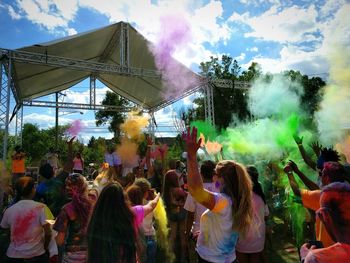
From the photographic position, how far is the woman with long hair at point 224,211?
2520 millimetres

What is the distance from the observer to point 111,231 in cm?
212

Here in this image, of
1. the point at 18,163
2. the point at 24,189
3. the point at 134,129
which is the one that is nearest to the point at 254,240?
the point at 24,189

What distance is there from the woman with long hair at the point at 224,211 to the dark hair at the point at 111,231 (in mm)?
613

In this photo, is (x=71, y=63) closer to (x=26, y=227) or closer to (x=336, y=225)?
(x=26, y=227)

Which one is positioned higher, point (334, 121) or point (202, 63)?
point (202, 63)

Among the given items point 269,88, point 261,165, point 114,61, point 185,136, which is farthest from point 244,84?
point 185,136

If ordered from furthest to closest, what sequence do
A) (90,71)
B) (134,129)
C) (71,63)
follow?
(90,71) → (71,63) → (134,129)

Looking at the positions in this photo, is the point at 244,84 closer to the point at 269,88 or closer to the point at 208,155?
the point at 269,88

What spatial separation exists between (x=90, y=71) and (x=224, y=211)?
10472mm

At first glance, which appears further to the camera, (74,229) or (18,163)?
(18,163)

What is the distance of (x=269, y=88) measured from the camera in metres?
9.91

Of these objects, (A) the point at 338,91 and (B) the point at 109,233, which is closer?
(B) the point at 109,233

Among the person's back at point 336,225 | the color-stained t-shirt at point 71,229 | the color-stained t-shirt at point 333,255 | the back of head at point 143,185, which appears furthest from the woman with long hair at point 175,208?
the color-stained t-shirt at point 333,255

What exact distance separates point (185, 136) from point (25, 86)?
47.7 ft
